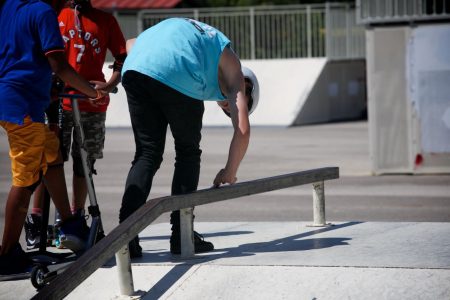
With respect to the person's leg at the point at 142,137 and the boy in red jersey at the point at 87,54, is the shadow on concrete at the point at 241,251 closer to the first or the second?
the person's leg at the point at 142,137

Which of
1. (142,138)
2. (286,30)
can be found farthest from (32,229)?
(286,30)

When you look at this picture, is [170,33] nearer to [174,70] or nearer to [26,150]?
[174,70]

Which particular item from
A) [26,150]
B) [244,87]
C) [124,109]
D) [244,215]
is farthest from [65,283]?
[124,109]

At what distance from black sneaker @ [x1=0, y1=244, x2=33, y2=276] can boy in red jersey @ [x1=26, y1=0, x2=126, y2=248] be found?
937mm

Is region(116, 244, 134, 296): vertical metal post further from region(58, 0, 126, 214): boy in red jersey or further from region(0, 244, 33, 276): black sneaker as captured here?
region(58, 0, 126, 214): boy in red jersey

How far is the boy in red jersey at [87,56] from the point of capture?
6.55 meters

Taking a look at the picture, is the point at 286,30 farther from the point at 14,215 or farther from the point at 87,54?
the point at 14,215

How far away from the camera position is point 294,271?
204 inches

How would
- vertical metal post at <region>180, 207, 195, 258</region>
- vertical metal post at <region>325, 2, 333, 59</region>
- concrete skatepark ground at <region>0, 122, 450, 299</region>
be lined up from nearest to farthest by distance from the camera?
concrete skatepark ground at <region>0, 122, 450, 299</region>, vertical metal post at <region>180, 207, 195, 258</region>, vertical metal post at <region>325, 2, 333, 59</region>

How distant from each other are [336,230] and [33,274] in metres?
2.27

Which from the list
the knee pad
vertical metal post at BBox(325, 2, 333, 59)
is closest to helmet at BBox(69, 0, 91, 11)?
the knee pad

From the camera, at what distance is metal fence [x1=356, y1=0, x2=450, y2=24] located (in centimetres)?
1203

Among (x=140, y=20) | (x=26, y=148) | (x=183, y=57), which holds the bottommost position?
(x=26, y=148)

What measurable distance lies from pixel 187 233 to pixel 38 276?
0.85m
